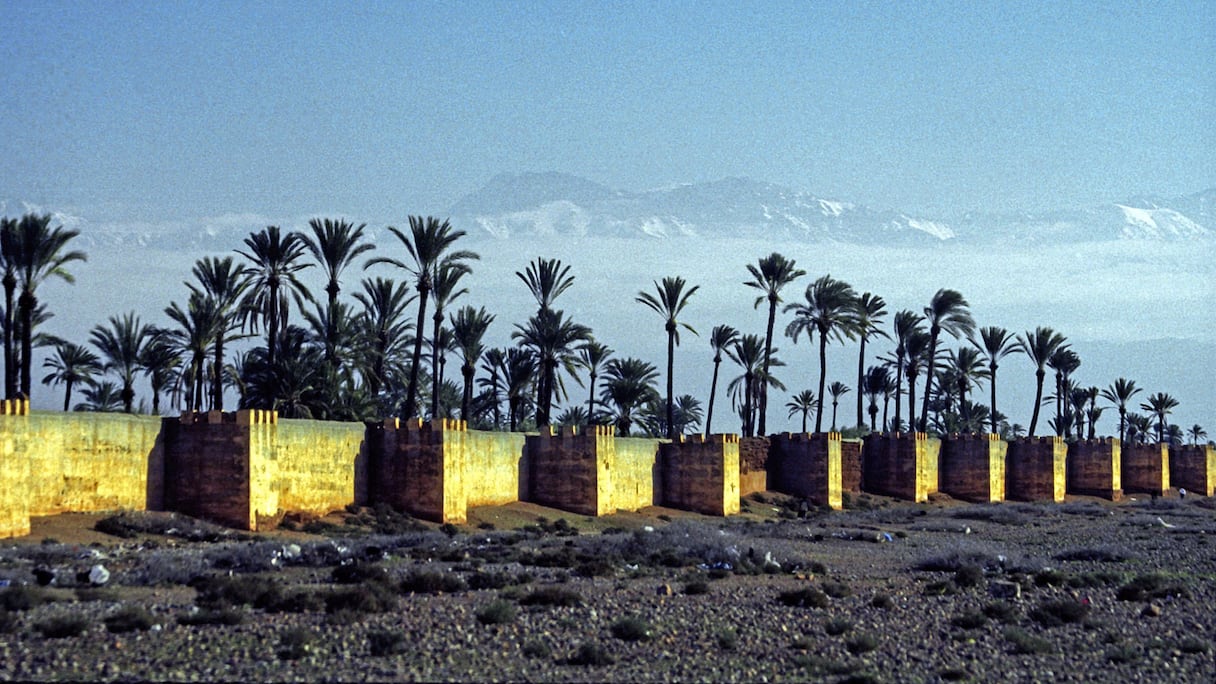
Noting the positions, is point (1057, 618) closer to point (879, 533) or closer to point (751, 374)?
point (879, 533)

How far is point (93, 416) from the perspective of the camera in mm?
26297

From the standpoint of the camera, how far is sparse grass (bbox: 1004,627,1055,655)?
55.9 ft

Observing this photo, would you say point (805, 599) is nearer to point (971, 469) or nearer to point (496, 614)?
point (496, 614)

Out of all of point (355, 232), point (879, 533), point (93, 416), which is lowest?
point (879, 533)

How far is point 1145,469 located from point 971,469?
20.2 m

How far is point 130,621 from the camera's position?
47.3 feet

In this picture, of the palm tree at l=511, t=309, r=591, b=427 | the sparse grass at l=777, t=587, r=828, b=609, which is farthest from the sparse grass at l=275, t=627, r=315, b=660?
the palm tree at l=511, t=309, r=591, b=427

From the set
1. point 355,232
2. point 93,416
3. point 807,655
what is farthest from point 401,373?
point 807,655

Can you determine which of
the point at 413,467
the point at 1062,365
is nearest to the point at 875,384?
the point at 1062,365

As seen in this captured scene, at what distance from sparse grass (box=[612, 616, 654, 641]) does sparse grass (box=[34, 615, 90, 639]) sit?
620 centimetres

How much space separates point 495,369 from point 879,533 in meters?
30.5

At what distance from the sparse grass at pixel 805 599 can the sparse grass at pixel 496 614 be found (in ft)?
16.7

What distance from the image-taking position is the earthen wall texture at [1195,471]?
8062cm

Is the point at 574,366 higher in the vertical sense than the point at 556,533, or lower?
higher
